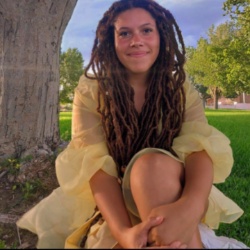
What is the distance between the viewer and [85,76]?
2098 mm

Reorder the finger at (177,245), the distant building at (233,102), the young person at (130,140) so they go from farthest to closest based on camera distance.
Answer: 1. the distant building at (233,102)
2. the young person at (130,140)
3. the finger at (177,245)

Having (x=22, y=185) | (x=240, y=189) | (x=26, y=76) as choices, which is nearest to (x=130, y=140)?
(x=22, y=185)

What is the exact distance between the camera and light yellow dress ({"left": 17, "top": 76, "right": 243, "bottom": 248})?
71.1 inches

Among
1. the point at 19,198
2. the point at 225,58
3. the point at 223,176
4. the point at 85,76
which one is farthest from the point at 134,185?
the point at 225,58

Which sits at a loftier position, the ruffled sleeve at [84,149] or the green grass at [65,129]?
the ruffled sleeve at [84,149]

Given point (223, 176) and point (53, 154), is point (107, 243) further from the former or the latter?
point (53, 154)

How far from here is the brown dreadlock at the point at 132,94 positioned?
6.27 feet

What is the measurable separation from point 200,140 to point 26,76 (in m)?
1.87

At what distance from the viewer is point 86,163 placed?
5.97 feet

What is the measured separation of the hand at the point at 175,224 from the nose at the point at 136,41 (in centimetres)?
74

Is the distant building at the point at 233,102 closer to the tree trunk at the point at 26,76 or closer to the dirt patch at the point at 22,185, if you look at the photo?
the tree trunk at the point at 26,76

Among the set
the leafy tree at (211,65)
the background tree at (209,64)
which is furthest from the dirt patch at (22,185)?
the background tree at (209,64)

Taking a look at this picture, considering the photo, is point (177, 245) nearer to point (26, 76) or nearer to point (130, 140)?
point (130, 140)

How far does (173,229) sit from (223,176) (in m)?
0.69
